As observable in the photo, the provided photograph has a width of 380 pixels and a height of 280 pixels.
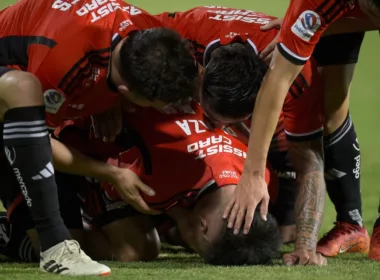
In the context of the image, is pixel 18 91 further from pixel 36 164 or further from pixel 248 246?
pixel 248 246

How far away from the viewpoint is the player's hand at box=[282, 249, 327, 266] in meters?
3.11

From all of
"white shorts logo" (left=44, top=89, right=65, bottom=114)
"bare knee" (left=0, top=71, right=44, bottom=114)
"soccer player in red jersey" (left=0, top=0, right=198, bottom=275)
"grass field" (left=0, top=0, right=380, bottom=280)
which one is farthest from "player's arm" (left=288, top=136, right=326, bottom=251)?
"bare knee" (left=0, top=71, right=44, bottom=114)

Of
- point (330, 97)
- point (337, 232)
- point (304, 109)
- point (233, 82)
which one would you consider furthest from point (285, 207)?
point (233, 82)

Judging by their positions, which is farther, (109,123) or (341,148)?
(341,148)

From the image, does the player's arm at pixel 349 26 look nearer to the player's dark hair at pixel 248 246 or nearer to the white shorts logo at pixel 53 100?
the player's dark hair at pixel 248 246

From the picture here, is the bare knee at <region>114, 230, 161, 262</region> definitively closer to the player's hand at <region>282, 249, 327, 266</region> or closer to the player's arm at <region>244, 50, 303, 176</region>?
the player's hand at <region>282, 249, 327, 266</region>

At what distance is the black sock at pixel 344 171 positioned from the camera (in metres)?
3.72

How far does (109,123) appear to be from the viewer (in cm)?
337

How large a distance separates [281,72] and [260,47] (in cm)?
50

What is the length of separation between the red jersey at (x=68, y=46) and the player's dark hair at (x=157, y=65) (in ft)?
0.38

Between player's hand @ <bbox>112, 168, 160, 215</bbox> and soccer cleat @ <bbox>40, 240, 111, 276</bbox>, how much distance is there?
0.40 metres

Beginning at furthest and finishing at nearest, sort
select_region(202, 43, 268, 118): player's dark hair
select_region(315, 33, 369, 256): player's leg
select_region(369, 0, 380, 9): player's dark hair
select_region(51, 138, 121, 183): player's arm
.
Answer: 1. select_region(315, 33, 369, 256): player's leg
2. select_region(51, 138, 121, 183): player's arm
3. select_region(202, 43, 268, 118): player's dark hair
4. select_region(369, 0, 380, 9): player's dark hair

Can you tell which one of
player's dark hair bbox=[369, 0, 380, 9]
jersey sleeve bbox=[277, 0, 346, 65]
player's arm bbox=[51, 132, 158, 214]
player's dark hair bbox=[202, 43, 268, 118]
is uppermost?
player's dark hair bbox=[369, 0, 380, 9]

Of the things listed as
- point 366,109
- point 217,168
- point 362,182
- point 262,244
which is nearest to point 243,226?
point 262,244
